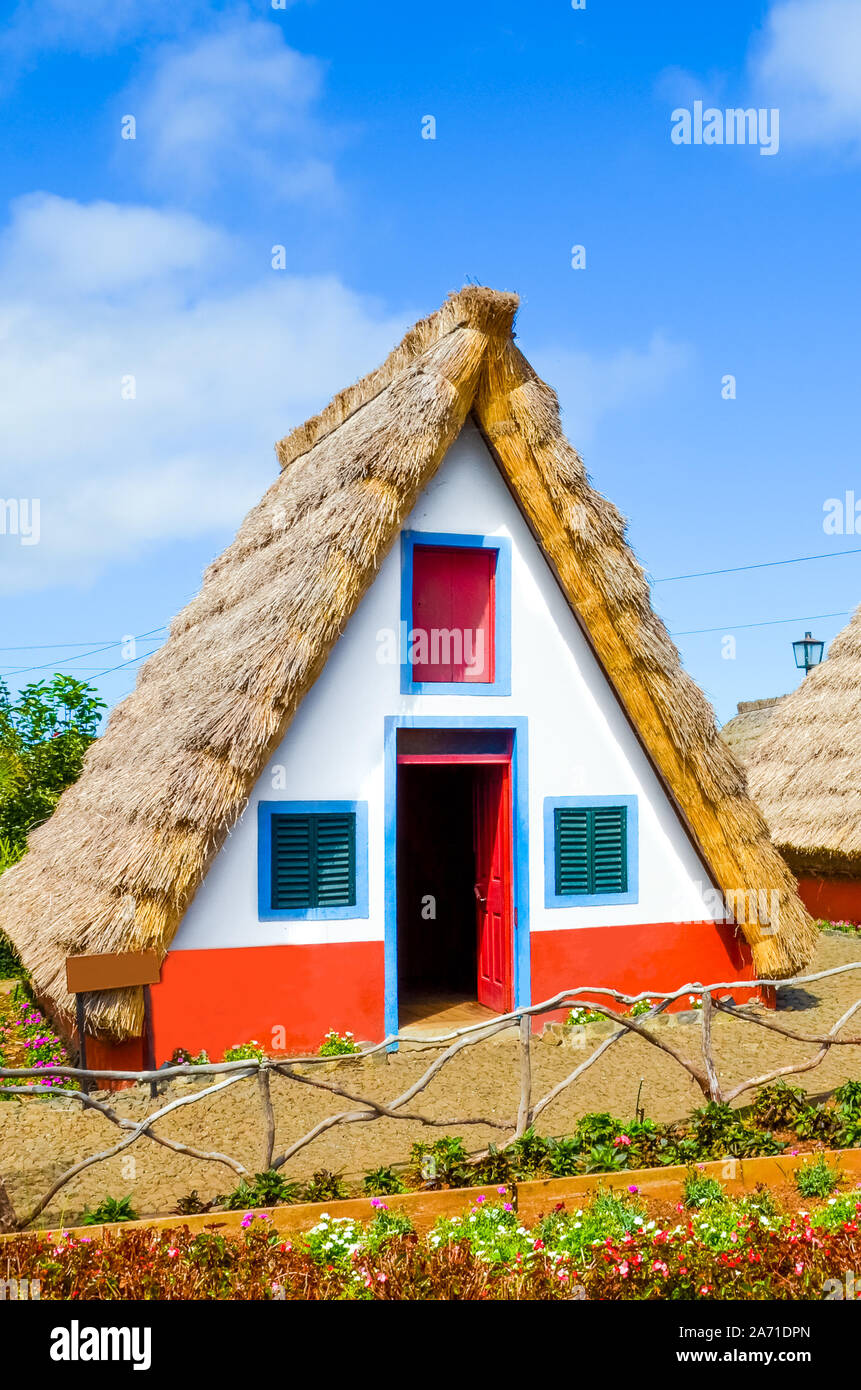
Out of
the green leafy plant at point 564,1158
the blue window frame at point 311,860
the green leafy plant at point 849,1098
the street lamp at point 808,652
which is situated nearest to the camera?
the green leafy plant at point 564,1158

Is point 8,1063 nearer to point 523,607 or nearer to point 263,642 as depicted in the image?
point 263,642

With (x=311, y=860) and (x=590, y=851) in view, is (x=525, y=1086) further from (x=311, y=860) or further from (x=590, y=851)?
(x=590, y=851)

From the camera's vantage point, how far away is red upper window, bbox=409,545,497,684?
34.7ft

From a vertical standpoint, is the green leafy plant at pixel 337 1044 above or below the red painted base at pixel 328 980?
below

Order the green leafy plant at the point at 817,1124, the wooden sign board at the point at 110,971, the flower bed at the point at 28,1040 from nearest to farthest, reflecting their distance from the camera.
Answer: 1. the green leafy plant at the point at 817,1124
2. the wooden sign board at the point at 110,971
3. the flower bed at the point at 28,1040

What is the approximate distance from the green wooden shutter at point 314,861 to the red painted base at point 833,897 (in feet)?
31.5

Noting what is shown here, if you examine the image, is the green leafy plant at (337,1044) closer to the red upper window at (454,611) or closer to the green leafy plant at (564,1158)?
the green leafy plant at (564,1158)

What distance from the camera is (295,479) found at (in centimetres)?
1427

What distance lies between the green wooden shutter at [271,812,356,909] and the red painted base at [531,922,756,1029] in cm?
199

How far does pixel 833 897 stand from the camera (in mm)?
16766

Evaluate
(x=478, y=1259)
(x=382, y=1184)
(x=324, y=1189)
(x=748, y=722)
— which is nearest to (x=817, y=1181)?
(x=478, y=1259)

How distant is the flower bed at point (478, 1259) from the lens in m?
4.48

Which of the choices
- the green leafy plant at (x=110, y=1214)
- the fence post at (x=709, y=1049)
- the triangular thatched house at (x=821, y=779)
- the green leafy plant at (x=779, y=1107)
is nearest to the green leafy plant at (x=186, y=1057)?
the green leafy plant at (x=110, y=1214)

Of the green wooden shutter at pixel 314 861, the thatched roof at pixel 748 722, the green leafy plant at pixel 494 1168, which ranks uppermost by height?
the thatched roof at pixel 748 722
